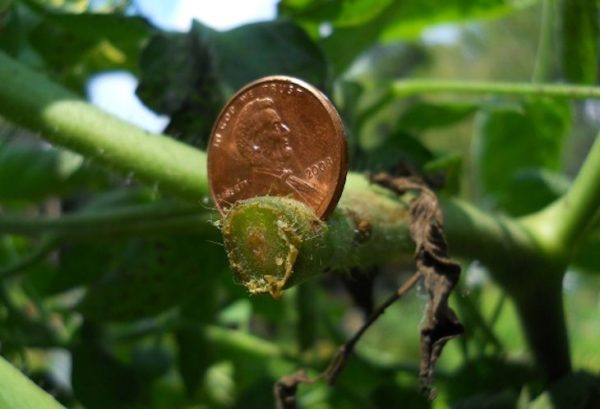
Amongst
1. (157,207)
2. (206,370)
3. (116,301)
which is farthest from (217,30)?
(206,370)

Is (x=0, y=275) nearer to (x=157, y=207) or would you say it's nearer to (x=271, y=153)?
(x=157, y=207)

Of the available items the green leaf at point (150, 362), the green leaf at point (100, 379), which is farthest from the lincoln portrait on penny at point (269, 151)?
the green leaf at point (150, 362)

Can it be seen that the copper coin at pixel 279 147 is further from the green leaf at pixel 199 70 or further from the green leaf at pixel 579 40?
the green leaf at pixel 579 40

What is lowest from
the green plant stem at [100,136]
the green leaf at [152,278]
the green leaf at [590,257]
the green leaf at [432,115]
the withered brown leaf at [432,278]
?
the green leaf at [590,257]

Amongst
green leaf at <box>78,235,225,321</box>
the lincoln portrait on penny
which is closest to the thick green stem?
the lincoln portrait on penny

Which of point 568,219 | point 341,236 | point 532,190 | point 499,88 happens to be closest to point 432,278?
point 341,236

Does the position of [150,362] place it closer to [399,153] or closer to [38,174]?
[38,174]
